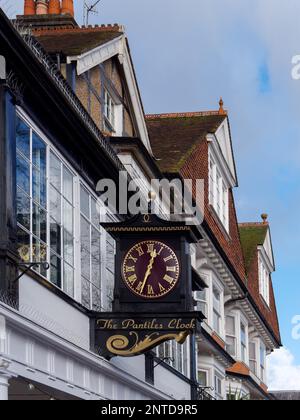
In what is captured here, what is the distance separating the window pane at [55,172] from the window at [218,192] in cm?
2109

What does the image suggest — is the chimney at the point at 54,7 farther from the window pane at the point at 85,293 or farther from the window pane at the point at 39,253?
the window pane at the point at 39,253

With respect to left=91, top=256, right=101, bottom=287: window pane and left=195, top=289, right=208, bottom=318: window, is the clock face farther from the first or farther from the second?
left=195, top=289, right=208, bottom=318: window

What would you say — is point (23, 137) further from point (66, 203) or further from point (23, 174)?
point (66, 203)

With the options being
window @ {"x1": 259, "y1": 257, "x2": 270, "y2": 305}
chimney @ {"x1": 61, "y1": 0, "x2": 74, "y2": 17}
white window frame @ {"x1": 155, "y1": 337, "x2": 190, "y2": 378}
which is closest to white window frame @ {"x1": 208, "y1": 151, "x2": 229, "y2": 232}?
window @ {"x1": 259, "y1": 257, "x2": 270, "y2": 305}

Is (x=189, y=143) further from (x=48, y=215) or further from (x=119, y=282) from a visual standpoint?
(x=48, y=215)

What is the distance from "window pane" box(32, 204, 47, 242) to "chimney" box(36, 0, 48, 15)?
1359 cm

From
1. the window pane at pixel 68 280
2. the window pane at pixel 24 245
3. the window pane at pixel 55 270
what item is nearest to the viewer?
the window pane at pixel 24 245

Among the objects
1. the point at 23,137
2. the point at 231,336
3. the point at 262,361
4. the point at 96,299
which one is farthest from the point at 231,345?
the point at 23,137

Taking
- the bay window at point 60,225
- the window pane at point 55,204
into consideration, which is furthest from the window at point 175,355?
the window pane at point 55,204

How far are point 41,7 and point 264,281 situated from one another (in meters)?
25.8

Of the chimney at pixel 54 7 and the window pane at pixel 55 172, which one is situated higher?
the chimney at pixel 54 7

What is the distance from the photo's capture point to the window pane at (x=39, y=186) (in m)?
18.5

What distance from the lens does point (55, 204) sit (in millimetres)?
19703

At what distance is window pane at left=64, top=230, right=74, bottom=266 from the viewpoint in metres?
20.2
